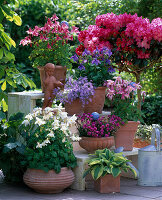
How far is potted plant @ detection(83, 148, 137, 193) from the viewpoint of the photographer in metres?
4.53

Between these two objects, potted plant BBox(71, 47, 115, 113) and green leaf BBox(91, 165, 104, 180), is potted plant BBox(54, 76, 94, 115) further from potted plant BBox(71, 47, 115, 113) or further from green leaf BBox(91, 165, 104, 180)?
green leaf BBox(91, 165, 104, 180)

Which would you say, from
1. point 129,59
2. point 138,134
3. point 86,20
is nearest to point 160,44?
point 129,59

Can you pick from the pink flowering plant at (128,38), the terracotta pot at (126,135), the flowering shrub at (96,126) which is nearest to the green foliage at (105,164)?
the flowering shrub at (96,126)

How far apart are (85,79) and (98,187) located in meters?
1.37

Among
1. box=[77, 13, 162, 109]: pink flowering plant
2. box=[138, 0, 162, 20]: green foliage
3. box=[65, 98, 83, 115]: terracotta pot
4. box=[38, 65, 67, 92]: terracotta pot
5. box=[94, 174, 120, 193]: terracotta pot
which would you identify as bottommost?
box=[94, 174, 120, 193]: terracotta pot

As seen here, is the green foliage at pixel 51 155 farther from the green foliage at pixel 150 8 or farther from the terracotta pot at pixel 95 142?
the green foliage at pixel 150 8

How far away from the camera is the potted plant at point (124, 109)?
5141mm

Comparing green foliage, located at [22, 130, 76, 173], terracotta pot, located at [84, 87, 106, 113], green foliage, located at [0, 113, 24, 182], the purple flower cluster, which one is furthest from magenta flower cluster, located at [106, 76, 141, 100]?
green foliage, located at [0, 113, 24, 182]

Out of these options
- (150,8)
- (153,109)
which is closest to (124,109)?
(153,109)

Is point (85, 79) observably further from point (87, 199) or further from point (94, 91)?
point (87, 199)

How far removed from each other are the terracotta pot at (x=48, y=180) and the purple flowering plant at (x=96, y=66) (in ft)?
4.41

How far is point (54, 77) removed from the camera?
5.19 m

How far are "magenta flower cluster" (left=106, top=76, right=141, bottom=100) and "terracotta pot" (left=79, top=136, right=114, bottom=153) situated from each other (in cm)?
58

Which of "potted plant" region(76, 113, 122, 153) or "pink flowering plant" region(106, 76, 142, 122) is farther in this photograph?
"pink flowering plant" region(106, 76, 142, 122)
